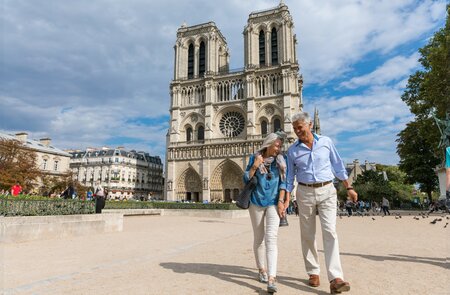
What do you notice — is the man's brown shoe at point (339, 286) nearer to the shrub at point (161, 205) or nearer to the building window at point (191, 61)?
the shrub at point (161, 205)

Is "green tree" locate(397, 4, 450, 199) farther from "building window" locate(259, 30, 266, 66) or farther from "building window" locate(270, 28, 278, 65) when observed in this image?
"building window" locate(259, 30, 266, 66)

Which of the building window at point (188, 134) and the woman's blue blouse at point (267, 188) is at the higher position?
the building window at point (188, 134)

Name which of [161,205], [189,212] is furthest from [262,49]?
[189,212]

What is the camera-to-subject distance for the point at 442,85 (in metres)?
17.3

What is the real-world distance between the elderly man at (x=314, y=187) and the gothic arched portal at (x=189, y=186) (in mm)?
37059

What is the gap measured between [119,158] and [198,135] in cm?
2119

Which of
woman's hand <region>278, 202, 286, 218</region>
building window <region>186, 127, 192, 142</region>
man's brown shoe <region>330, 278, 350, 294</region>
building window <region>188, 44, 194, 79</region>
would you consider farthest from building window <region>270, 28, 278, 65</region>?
man's brown shoe <region>330, 278, 350, 294</region>

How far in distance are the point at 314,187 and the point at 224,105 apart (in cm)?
3817

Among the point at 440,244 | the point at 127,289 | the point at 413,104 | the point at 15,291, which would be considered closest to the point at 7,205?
the point at 15,291

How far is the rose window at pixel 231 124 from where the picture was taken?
40.9 meters

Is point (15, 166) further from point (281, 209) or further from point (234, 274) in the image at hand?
point (281, 209)

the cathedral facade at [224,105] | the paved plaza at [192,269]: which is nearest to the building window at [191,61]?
the cathedral facade at [224,105]

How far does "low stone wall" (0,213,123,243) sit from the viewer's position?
6.47 m

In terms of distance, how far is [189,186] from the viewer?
135 feet
